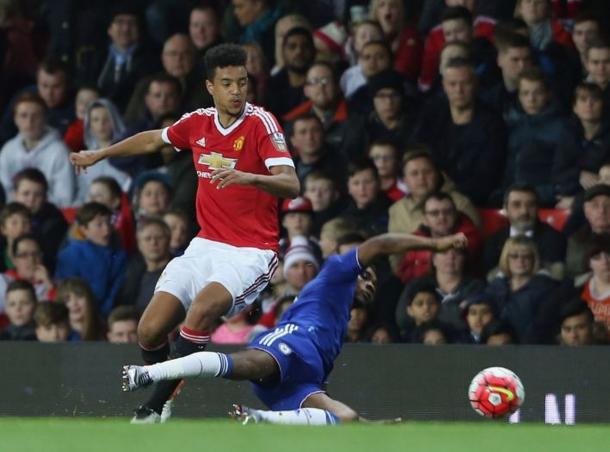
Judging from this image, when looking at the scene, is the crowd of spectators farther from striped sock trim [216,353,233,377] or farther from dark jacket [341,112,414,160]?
striped sock trim [216,353,233,377]

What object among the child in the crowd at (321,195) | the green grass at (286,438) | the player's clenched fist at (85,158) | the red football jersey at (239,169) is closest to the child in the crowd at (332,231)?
the child in the crowd at (321,195)

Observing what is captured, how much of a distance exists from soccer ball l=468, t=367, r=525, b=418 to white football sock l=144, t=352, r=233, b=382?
1.62m

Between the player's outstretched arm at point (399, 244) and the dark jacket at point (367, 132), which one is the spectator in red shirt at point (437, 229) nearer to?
the dark jacket at point (367, 132)

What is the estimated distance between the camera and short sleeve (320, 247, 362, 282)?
9.92 meters

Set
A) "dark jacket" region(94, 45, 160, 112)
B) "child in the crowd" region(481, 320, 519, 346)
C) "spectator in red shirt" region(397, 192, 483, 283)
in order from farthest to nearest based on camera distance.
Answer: "dark jacket" region(94, 45, 160, 112) → "spectator in red shirt" region(397, 192, 483, 283) → "child in the crowd" region(481, 320, 519, 346)

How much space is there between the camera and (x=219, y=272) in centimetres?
920

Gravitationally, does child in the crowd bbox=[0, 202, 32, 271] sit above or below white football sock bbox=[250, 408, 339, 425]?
above

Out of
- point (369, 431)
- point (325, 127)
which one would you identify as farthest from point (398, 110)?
point (369, 431)

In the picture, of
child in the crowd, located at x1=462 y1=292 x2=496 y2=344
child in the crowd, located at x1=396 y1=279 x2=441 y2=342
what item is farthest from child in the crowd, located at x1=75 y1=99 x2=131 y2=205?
child in the crowd, located at x1=462 y1=292 x2=496 y2=344

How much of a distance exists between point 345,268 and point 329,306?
260 millimetres

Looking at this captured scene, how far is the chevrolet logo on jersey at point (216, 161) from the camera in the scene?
928cm

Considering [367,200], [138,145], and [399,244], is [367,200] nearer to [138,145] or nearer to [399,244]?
[399,244]

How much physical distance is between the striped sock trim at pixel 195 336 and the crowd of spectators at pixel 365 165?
2.74 meters

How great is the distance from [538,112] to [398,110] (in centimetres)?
123
